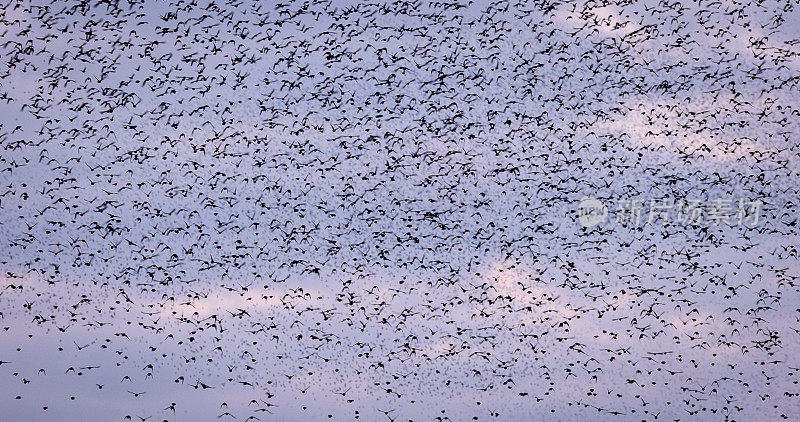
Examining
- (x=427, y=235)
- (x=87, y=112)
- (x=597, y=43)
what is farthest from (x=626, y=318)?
(x=87, y=112)

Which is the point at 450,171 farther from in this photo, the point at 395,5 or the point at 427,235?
the point at 395,5

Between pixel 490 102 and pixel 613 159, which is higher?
pixel 490 102

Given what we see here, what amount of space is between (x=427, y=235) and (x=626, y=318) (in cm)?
352

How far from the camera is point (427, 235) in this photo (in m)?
18.1

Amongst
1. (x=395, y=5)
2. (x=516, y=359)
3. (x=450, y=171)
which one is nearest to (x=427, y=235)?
(x=450, y=171)

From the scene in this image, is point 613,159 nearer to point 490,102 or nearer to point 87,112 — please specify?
point 490,102

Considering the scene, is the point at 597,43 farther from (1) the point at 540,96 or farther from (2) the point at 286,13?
(2) the point at 286,13

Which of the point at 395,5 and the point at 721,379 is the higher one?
the point at 395,5

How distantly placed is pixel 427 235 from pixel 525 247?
1633 millimetres

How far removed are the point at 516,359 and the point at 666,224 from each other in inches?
140

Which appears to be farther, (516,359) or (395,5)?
(395,5)

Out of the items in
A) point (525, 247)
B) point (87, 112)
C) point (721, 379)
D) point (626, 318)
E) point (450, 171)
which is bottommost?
point (721, 379)

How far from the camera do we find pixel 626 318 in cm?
1788

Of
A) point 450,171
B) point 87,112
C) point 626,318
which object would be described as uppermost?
point 87,112
